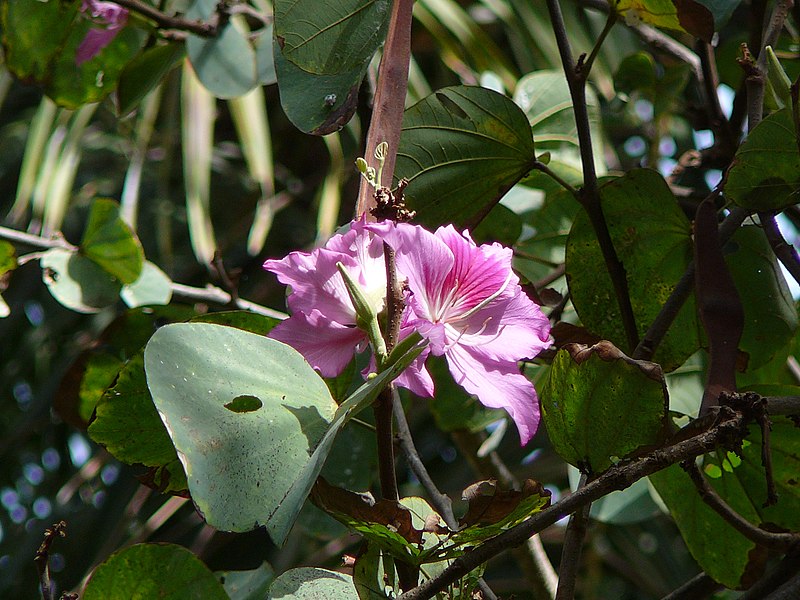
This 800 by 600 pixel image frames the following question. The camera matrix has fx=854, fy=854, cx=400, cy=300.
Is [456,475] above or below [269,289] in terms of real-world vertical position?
below

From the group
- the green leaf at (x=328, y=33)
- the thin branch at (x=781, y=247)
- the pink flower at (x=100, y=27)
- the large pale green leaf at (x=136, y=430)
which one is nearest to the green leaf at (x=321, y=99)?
the green leaf at (x=328, y=33)

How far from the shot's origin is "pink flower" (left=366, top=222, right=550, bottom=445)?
351mm

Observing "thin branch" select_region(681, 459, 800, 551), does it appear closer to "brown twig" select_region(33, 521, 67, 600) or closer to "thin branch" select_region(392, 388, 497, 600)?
"thin branch" select_region(392, 388, 497, 600)

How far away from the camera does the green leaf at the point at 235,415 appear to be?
0.29 meters

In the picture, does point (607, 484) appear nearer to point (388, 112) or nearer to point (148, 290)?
point (388, 112)

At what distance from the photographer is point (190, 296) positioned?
718 mm

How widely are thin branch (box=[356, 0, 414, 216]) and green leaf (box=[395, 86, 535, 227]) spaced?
116mm

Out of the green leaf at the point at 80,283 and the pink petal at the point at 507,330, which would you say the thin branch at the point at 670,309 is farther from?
the green leaf at the point at 80,283

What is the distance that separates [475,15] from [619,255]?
182 centimetres

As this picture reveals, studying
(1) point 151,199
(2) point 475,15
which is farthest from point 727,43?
(1) point 151,199

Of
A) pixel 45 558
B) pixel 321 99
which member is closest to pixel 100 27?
pixel 321 99

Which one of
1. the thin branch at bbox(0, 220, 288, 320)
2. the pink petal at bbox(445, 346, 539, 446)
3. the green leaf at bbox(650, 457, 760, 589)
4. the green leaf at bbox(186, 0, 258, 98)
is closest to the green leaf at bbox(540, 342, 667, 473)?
the pink petal at bbox(445, 346, 539, 446)

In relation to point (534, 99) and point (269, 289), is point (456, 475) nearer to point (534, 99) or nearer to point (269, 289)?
point (269, 289)

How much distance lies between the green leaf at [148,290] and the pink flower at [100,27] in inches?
7.2
